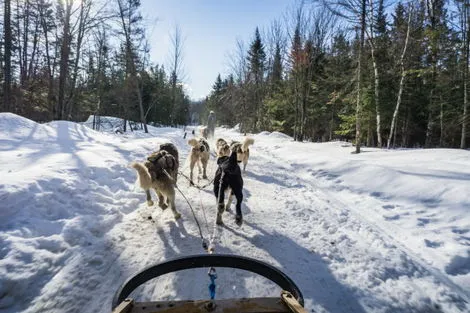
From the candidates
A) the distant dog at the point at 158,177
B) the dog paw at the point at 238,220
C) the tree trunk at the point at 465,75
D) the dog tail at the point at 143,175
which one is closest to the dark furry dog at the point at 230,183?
the dog paw at the point at 238,220

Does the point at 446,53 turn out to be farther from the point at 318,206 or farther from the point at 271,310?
the point at 271,310

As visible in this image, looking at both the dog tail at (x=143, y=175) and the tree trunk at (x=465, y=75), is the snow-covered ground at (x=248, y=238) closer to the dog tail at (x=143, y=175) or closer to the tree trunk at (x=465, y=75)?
the dog tail at (x=143, y=175)

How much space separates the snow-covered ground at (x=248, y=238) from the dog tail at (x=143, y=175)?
0.76 m

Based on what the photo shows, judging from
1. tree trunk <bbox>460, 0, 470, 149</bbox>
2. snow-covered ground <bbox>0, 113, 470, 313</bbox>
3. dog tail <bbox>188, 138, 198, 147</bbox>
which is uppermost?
tree trunk <bbox>460, 0, 470, 149</bbox>

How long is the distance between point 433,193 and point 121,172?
800cm

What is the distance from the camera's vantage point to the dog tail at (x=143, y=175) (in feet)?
16.9

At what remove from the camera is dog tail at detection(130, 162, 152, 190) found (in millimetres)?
5166

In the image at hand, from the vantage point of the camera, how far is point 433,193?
7031 mm

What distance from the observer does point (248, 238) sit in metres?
5.11

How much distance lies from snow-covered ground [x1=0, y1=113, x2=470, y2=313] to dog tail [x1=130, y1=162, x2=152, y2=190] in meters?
0.76

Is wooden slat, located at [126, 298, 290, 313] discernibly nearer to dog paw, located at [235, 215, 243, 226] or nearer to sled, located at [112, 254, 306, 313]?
sled, located at [112, 254, 306, 313]

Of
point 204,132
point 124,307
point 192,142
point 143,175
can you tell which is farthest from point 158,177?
point 204,132

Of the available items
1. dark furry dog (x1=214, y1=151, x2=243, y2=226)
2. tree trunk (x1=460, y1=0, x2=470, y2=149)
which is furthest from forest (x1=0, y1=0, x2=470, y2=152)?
dark furry dog (x1=214, y1=151, x2=243, y2=226)

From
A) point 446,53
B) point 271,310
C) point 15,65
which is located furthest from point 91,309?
point 15,65
